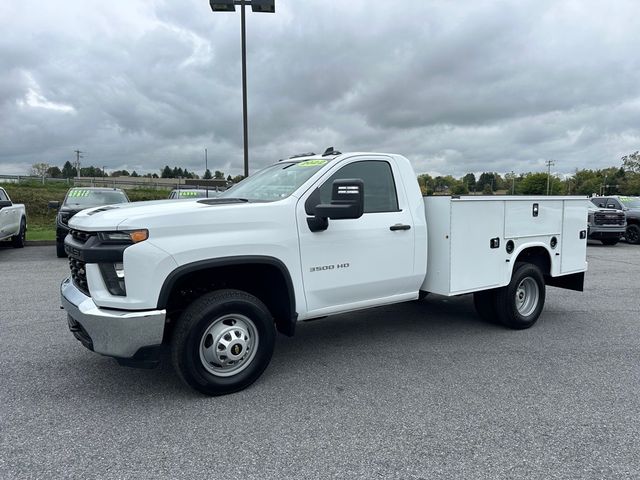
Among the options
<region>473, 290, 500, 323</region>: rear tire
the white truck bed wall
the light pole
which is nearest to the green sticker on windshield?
the white truck bed wall

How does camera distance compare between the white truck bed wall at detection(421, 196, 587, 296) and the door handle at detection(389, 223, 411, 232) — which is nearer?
the door handle at detection(389, 223, 411, 232)

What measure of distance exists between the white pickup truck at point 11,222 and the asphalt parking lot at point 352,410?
7.42 metres

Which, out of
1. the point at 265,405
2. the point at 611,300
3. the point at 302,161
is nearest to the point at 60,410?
the point at 265,405

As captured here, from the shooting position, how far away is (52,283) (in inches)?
326

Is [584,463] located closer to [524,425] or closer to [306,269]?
[524,425]

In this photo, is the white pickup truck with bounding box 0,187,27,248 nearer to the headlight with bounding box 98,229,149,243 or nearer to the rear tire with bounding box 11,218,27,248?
the rear tire with bounding box 11,218,27,248

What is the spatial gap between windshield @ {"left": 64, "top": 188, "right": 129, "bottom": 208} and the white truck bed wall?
31.6ft

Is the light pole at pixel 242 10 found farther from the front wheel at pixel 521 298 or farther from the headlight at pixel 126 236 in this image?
the headlight at pixel 126 236

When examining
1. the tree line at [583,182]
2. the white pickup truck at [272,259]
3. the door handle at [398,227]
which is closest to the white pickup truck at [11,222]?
the white pickup truck at [272,259]

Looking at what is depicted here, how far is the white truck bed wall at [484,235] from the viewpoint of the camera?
192 inches

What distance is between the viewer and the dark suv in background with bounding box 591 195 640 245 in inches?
681

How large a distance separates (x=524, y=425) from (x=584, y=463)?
50 centimetres

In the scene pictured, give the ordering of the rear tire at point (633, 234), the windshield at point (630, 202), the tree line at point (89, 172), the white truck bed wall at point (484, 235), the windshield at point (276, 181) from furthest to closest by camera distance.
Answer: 1. the tree line at point (89, 172)
2. the windshield at point (630, 202)
3. the rear tire at point (633, 234)
4. the white truck bed wall at point (484, 235)
5. the windshield at point (276, 181)

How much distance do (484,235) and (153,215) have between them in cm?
343
